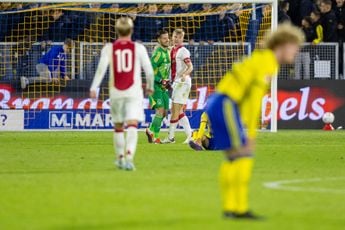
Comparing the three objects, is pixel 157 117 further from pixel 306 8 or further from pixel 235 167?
pixel 235 167

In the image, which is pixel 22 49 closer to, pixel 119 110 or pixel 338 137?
pixel 338 137

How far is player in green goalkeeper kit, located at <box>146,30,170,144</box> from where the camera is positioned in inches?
963

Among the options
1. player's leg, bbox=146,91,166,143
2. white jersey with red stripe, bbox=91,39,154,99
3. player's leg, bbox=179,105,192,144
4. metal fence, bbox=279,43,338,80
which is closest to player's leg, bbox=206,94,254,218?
white jersey with red stripe, bbox=91,39,154,99

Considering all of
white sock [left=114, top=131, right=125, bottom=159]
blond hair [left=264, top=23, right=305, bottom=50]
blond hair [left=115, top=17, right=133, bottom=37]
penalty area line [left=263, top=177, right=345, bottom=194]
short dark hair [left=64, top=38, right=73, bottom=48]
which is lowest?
penalty area line [left=263, top=177, right=345, bottom=194]

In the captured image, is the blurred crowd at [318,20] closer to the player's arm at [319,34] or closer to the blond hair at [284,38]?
the player's arm at [319,34]

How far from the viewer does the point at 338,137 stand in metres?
27.3

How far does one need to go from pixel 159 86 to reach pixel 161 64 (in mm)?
496

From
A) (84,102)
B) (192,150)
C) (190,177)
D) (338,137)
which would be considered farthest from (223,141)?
(84,102)

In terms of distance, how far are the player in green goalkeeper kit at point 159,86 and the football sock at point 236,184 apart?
1407 cm

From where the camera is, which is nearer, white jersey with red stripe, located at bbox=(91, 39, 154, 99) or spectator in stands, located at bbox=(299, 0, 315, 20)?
white jersey with red stripe, located at bbox=(91, 39, 154, 99)

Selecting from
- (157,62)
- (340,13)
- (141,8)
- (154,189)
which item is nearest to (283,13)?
(340,13)

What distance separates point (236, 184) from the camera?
10188 millimetres

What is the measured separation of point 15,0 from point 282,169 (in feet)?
40.7

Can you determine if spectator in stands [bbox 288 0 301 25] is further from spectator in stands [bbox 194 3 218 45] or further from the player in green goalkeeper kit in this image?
the player in green goalkeeper kit
